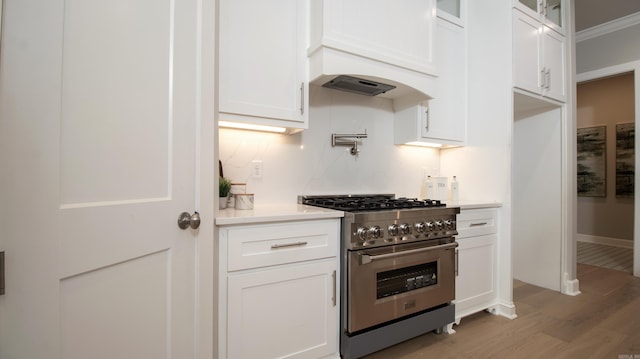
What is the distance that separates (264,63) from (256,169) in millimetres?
680

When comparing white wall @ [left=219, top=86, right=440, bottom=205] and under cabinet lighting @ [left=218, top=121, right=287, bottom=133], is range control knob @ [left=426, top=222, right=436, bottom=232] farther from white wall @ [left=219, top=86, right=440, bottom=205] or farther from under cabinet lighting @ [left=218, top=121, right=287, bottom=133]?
under cabinet lighting @ [left=218, top=121, right=287, bottom=133]

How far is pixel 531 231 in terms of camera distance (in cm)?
311

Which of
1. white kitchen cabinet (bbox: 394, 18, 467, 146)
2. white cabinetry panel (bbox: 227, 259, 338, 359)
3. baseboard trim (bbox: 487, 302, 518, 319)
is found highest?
white kitchen cabinet (bbox: 394, 18, 467, 146)

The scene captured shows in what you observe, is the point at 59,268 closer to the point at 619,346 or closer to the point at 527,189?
the point at 619,346

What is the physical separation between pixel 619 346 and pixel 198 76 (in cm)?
287

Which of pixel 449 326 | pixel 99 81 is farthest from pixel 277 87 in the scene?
pixel 449 326

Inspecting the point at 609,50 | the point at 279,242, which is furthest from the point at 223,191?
the point at 609,50

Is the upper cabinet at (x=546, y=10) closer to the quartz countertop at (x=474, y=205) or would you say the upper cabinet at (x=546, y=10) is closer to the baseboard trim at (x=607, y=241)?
the quartz countertop at (x=474, y=205)

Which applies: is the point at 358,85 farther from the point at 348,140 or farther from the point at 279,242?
the point at 279,242

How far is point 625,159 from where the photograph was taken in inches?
183

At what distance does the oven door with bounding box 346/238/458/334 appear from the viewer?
166 centimetres

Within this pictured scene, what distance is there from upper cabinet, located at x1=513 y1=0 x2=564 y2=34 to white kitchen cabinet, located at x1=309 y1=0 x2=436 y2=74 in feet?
3.11

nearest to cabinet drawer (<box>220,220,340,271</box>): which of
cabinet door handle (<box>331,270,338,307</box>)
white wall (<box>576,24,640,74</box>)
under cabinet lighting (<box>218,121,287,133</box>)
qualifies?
cabinet door handle (<box>331,270,338,307</box>)

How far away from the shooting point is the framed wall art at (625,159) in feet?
15.0
